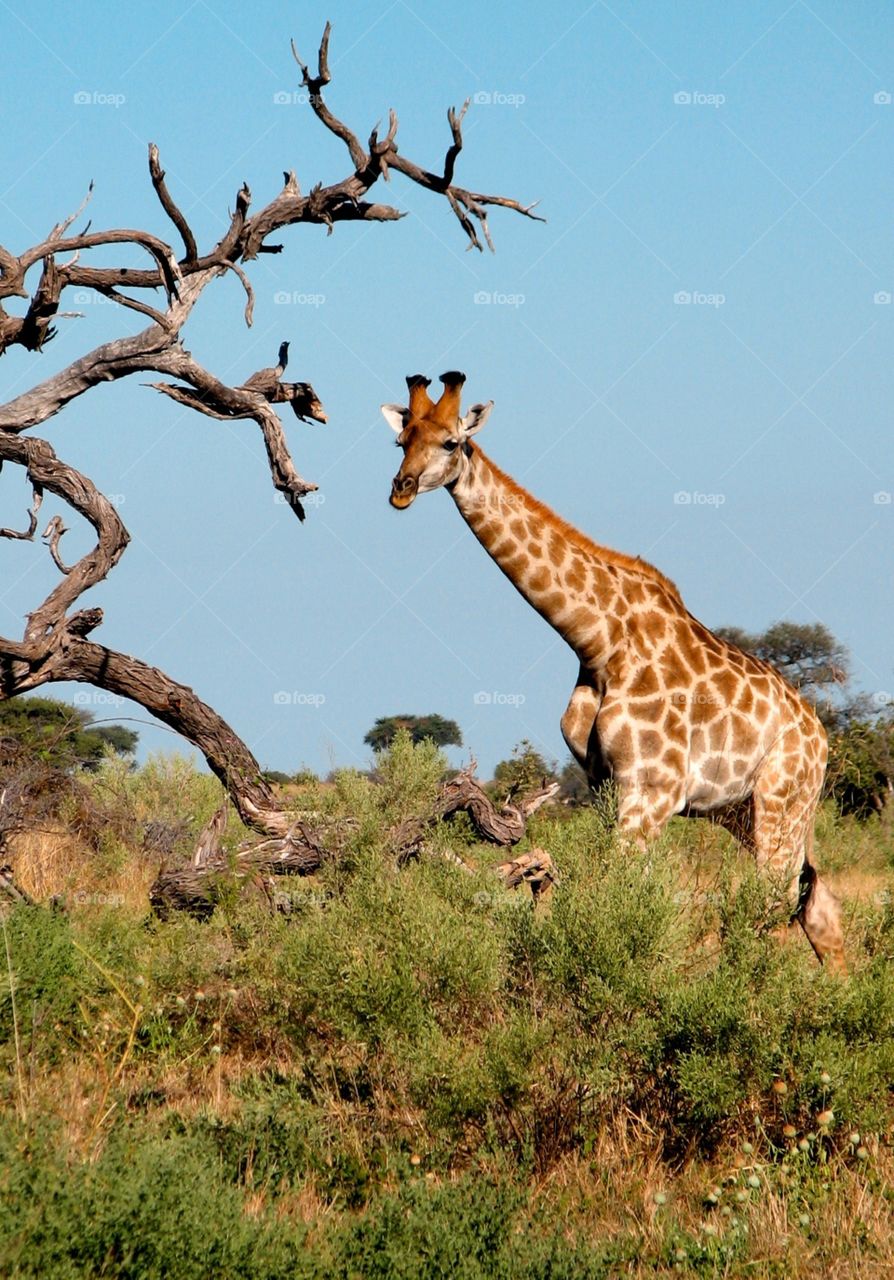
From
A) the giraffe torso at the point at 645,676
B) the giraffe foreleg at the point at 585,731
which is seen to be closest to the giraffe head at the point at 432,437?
the giraffe torso at the point at 645,676

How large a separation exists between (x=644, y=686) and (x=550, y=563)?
38.0 inches

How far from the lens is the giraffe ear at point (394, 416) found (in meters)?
9.12

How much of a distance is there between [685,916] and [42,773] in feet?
21.9

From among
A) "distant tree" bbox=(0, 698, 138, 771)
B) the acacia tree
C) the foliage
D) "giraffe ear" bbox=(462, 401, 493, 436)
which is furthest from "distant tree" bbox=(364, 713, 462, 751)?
"giraffe ear" bbox=(462, 401, 493, 436)

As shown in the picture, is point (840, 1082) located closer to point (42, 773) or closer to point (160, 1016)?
point (160, 1016)

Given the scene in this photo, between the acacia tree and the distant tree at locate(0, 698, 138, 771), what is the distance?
1.95ft

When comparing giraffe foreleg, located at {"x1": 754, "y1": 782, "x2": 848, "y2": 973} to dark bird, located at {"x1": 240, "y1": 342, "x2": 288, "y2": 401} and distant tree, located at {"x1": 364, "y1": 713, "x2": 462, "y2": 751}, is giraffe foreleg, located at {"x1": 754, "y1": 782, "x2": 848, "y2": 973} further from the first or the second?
distant tree, located at {"x1": 364, "y1": 713, "x2": 462, "y2": 751}

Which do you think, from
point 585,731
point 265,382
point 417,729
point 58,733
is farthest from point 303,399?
point 417,729

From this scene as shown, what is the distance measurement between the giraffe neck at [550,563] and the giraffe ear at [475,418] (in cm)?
22

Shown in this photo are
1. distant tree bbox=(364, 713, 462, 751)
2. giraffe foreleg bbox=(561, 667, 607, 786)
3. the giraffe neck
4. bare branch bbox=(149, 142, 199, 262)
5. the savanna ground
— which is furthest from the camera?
distant tree bbox=(364, 713, 462, 751)

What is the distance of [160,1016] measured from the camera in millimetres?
7113

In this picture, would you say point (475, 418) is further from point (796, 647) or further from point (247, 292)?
point (796, 647)

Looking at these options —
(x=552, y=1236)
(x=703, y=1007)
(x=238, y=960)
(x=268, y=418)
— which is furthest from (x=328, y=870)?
(x=268, y=418)

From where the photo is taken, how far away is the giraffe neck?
914 centimetres
